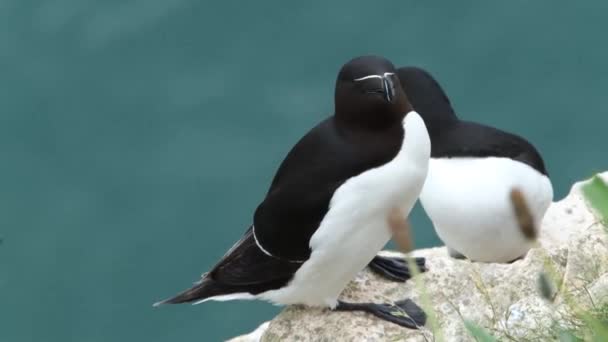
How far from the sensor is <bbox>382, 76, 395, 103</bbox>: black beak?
4.53 m

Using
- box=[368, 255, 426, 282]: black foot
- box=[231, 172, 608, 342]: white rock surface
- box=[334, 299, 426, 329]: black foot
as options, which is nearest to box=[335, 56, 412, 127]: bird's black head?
box=[231, 172, 608, 342]: white rock surface

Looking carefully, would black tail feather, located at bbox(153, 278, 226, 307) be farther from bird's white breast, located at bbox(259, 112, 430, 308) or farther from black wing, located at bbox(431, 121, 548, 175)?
black wing, located at bbox(431, 121, 548, 175)

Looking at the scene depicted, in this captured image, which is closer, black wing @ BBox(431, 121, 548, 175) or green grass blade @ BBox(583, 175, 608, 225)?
green grass blade @ BBox(583, 175, 608, 225)

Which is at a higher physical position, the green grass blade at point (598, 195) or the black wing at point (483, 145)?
the green grass blade at point (598, 195)

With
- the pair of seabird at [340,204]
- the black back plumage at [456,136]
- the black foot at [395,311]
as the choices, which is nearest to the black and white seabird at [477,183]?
the black back plumage at [456,136]

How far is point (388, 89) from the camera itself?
454 centimetres

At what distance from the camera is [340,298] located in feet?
17.6

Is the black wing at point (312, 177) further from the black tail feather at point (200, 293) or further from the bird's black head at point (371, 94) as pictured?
the black tail feather at point (200, 293)

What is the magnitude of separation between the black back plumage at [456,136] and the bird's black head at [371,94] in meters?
2.27

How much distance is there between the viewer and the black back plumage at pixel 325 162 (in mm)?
4574

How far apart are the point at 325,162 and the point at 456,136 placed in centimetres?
238

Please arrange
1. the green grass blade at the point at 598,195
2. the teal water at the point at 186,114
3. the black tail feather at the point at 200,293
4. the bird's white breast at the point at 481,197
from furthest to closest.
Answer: the teal water at the point at 186,114 → the bird's white breast at the point at 481,197 → the black tail feather at the point at 200,293 → the green grass blade at the point at 598,195

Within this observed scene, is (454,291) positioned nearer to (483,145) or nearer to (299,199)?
(299,199)

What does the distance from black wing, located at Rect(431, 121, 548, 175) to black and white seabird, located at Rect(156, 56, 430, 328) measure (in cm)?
198
